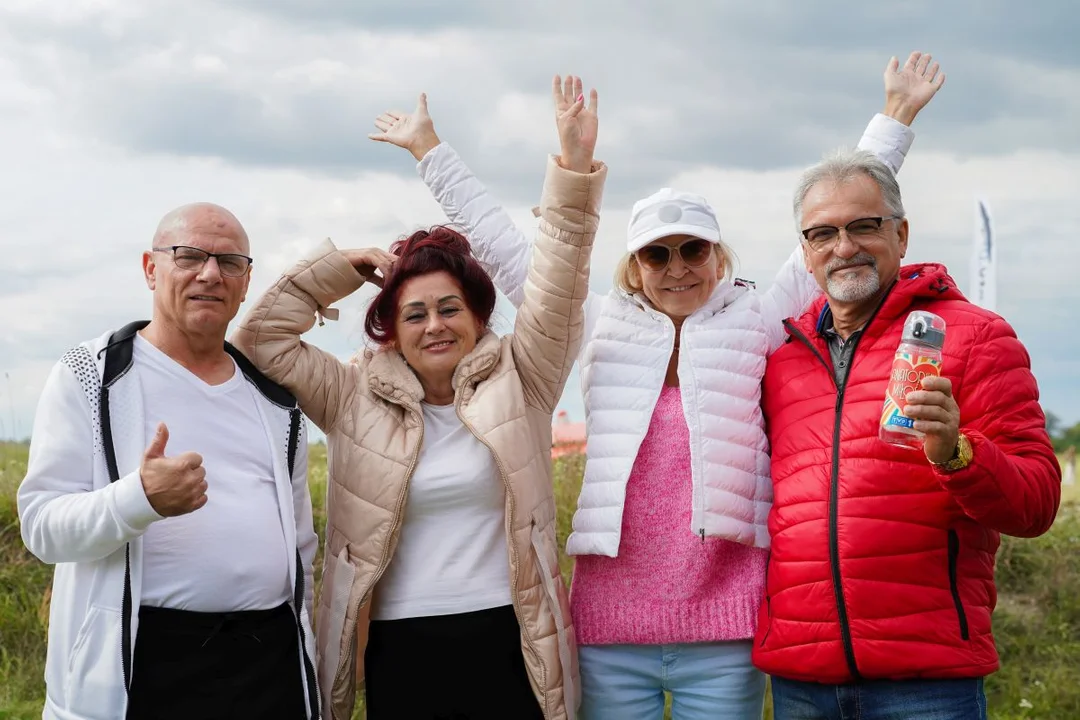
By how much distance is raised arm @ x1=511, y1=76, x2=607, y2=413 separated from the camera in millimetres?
3613

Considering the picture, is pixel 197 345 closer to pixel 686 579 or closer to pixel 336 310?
pixel 336 310

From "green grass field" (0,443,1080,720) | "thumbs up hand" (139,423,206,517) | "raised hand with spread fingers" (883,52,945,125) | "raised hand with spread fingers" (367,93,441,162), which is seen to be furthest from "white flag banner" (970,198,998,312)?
"thumbs up hand" (139,423,206,517)

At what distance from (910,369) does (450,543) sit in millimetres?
1533

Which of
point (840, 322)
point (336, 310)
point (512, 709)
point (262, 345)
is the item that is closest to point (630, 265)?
point (840, 322)

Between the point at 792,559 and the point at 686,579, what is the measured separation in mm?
409

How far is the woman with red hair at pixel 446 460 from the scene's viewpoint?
3.43 metres

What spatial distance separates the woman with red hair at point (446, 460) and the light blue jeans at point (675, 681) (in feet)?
0.50

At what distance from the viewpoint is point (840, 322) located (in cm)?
348

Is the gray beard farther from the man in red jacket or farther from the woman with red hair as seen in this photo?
the woman with red hair

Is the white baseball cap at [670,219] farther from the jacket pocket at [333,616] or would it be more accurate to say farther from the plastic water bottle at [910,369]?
the jacket pocket at [333,616]

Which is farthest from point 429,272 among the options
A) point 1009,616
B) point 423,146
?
point 1009,616

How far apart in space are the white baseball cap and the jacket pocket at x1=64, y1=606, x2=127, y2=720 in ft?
6.83

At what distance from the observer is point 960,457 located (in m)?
2.90

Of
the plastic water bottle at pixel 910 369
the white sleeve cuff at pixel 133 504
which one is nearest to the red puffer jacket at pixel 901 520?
the plastic water bottle at pixel 910 369
